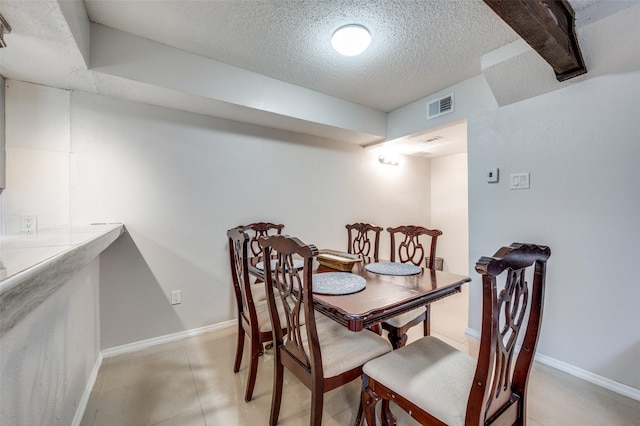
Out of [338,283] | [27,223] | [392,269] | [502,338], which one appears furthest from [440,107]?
[27,223]

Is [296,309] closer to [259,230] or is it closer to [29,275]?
[29,275]

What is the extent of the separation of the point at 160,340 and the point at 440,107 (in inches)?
133

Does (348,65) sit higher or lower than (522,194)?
higher

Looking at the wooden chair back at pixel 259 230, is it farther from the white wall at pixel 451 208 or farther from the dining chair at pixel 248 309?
the white wall at pixel 451 208

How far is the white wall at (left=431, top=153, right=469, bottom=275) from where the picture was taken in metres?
4.18

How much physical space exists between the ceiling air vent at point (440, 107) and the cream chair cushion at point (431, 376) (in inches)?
86.1

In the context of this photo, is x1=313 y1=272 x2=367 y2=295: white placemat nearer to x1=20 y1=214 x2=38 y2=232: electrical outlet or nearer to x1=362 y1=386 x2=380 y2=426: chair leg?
x1=362 y1=386 x2=380 y2=426: chair leg

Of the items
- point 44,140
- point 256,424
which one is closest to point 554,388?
point 256,424

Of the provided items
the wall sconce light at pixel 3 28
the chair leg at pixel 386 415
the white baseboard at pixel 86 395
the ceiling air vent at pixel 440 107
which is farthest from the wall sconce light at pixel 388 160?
the white baseboard at pixel 86 395

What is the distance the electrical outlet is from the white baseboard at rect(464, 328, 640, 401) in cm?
380

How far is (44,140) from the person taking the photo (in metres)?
1.87

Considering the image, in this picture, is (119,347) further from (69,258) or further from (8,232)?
(69,258)

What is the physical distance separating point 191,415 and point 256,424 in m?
0.39

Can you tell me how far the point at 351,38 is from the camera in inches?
67.0
